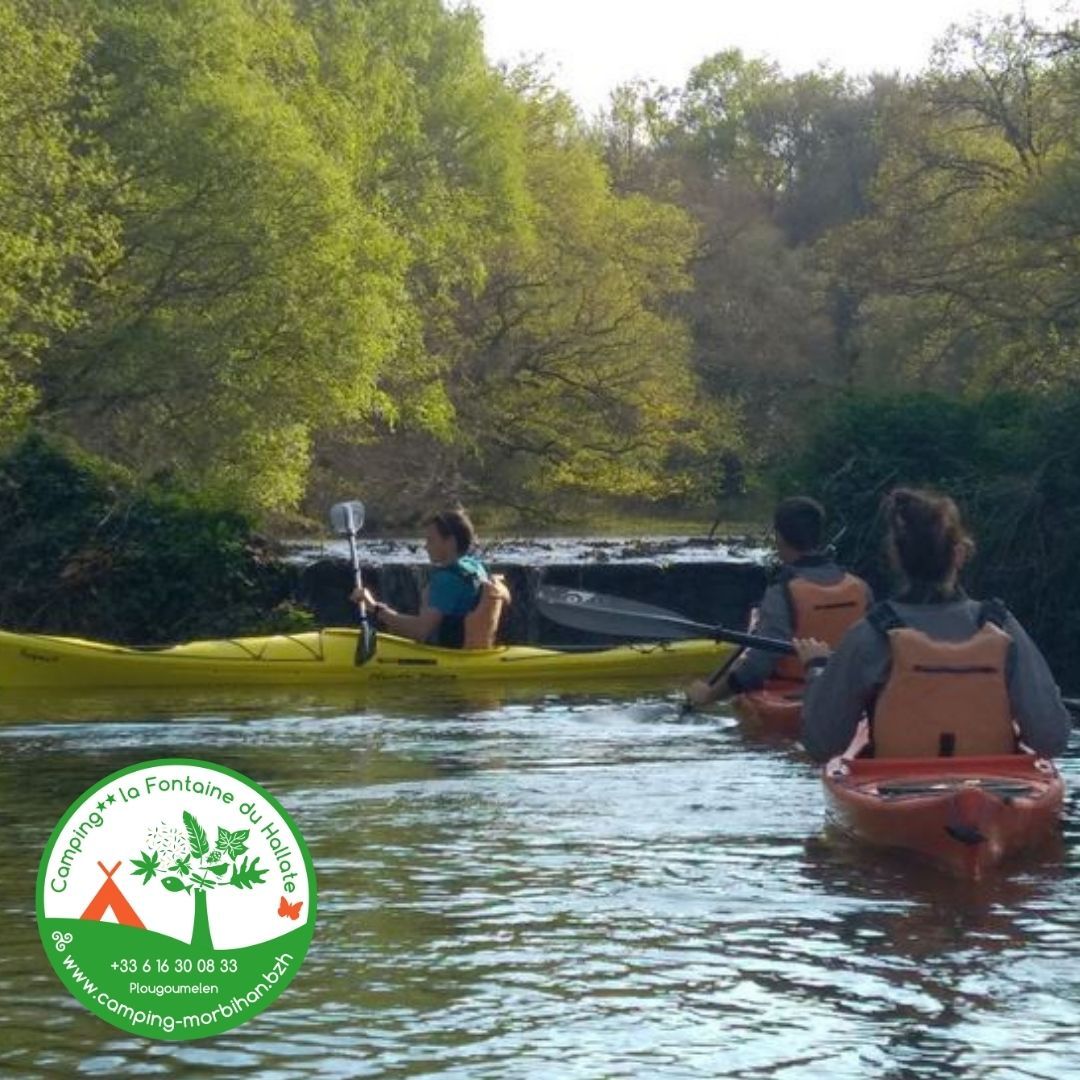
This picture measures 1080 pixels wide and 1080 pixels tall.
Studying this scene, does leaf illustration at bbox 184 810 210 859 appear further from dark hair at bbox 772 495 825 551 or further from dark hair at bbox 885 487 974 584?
dark hair at bbox 772 495 825 551

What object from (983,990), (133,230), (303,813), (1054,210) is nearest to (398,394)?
(133,230)

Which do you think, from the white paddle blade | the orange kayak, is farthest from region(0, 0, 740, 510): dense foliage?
the orange kayak

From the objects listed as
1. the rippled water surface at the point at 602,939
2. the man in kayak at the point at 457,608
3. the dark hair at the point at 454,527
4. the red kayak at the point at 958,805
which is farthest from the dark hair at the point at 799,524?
the man in kayak at the point at 457,608

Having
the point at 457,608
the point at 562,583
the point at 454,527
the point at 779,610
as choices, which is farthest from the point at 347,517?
the point at 779,610

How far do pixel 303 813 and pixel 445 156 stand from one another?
1356 inches

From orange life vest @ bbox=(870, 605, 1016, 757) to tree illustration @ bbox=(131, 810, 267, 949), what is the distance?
2931mm

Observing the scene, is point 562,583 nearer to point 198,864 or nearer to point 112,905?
point 112,905

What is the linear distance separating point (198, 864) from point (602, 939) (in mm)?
1883

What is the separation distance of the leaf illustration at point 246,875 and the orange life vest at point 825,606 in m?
6.06

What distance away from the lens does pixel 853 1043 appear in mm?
Result: 6555

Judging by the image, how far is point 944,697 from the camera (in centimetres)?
891

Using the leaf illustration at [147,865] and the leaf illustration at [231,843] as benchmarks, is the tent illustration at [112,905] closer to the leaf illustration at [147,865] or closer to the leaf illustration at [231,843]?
the leaf illustration at [147,865]

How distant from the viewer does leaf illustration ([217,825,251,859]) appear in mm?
6570

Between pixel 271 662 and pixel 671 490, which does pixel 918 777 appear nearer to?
pixel 271 662
